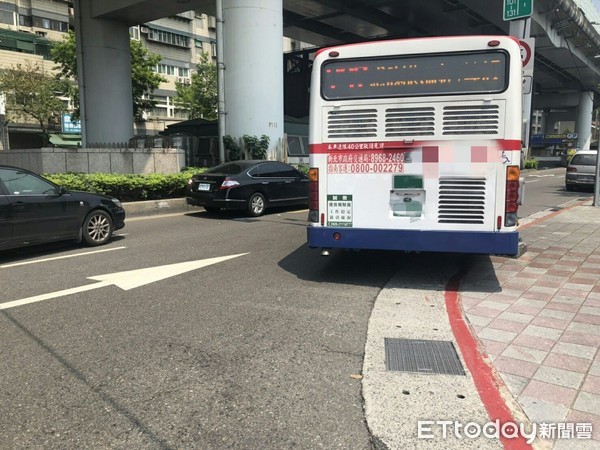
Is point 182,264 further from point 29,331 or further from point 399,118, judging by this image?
point 399,118

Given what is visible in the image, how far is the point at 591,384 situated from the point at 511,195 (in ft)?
8.57

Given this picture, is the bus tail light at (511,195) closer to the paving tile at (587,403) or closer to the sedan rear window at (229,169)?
the paving tile at (587,403)

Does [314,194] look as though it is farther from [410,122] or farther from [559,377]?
[559,377]

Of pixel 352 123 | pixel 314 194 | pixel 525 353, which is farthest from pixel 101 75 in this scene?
pixel 525 353

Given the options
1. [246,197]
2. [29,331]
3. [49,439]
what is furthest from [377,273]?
[246,197]

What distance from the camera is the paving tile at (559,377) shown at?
3.60 meters

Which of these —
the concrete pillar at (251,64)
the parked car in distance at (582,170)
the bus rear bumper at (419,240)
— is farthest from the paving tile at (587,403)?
the parked car in distance at (582,170)

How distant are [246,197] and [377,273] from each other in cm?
634

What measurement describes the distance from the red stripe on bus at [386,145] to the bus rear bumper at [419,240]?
3.25 ft

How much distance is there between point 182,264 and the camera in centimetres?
738

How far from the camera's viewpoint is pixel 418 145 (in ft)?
19.4

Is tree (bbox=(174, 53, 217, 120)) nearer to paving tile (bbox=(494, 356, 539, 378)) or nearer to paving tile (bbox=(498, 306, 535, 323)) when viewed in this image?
paving tile (bbox=(498, 306, 535, 323))

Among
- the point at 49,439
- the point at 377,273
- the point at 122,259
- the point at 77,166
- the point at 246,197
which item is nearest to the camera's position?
the point at 49,439

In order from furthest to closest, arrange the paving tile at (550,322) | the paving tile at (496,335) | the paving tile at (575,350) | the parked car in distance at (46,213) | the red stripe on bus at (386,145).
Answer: the parked car in distance at (46,213) < the red stripe on bus at (386,145) < the paving tile at (550,322) < the paving tile at (496,335) < the paving tile at (575,350)
